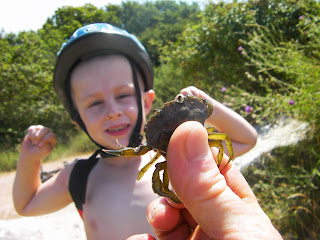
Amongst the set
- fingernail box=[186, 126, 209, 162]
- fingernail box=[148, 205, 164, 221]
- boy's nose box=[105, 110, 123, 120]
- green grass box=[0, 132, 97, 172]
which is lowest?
green grass box=[0, 132, 97, 172]

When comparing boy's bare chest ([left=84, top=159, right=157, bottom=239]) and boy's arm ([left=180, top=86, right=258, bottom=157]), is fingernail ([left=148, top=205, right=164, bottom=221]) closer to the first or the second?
boy's bare chest ([left=84, top=159, right=157, bottom=239])

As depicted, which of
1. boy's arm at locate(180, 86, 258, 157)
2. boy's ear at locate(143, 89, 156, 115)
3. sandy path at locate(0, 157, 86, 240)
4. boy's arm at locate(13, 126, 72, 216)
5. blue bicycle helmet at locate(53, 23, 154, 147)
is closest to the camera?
boy's arm at locate(180, 86, 258, 157)

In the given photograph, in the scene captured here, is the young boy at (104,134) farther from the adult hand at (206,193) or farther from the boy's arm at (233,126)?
the adult hand at (206,193)

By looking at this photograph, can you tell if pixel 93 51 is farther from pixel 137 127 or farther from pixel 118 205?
pixel 118 205

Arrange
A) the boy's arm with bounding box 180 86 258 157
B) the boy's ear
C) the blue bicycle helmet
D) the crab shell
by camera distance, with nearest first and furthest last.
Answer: the crab shell
the boy's arm with bounding box 180 86 258 157
the blue bicycle helmet
the boy's ear

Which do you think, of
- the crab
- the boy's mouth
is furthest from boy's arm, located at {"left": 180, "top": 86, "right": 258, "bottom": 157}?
the crab

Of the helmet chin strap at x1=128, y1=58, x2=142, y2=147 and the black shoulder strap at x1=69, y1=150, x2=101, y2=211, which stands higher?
the helmet chin strap at x1=128, y1=58, x2=142, y2=147

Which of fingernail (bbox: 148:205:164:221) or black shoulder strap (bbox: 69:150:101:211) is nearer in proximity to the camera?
fingernail (bbox: 148:205:164:221)

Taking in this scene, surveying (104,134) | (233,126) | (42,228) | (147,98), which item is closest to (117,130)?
(104,134)
